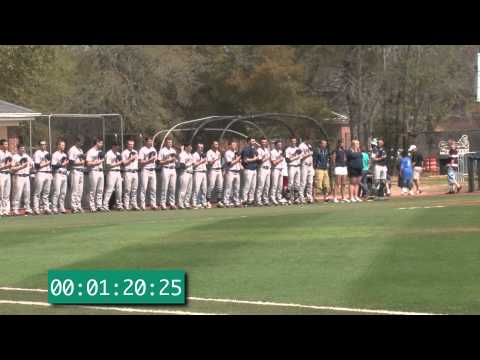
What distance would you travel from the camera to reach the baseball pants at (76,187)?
30.2m

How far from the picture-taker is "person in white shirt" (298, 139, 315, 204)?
33.1 metres

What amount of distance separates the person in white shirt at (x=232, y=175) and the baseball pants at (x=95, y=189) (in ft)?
12.7

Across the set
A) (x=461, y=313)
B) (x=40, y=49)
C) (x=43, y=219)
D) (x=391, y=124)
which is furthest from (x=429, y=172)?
(x=461, y=313)

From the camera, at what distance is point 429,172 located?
57.0 meters

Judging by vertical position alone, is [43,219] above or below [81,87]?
below

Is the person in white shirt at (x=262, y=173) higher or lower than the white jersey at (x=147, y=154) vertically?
lower

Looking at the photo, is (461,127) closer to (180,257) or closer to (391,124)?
(391,124)

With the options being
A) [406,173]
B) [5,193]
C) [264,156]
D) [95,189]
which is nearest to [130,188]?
[95,189]

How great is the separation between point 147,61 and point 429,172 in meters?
16.2

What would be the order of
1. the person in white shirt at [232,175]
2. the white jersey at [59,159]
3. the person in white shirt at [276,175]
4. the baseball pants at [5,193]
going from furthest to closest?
the person in white shirt at [276,175] → the person in white shirt at [232,175] → the white jersey at [59,159] → the baseball pants at [5,193]

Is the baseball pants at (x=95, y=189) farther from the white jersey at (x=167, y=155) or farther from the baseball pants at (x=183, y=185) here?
the baseball pants at (x=183, y=185)
